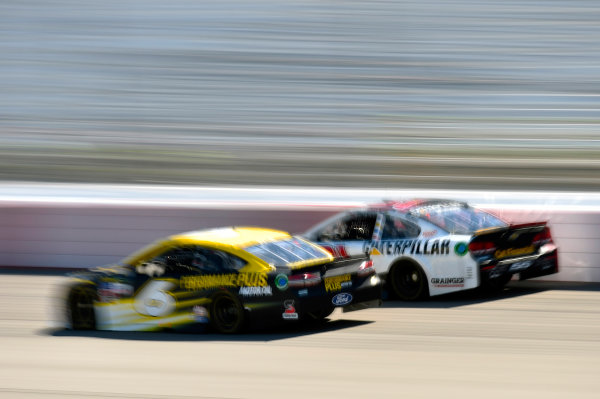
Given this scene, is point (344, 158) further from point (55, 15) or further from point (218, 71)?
point (55, 15)

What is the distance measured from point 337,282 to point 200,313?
1441 mm

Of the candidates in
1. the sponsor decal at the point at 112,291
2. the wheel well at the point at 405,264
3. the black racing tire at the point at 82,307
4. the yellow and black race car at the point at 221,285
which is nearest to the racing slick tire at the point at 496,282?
the wheel well at the point at 405,264

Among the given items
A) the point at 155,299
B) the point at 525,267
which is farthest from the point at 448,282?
the point at 155,299

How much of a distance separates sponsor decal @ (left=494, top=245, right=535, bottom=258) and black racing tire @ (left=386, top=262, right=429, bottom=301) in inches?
39.2

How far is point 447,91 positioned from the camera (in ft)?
86.9

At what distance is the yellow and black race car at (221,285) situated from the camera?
963 centimetres

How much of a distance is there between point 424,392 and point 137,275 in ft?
14.1

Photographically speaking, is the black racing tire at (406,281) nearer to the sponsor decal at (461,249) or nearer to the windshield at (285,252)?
the sponsor decal at (461,249)

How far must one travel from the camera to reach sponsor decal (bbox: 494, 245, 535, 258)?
11750 mm

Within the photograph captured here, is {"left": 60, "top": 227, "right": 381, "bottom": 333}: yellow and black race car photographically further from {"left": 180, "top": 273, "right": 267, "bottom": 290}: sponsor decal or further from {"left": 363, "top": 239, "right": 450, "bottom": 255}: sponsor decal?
{"left": 363, "top": 239, "right": 450, "bottom": 255}: sponsor decal

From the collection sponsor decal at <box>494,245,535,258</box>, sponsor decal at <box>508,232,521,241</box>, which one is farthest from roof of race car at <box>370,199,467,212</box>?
sponsor decal at <box>494,245,535,258</box>

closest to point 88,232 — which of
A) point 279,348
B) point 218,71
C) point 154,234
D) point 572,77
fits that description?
point 154,234

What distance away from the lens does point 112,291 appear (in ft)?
34.2

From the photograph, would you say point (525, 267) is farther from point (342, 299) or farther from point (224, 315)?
point (224, 315)
